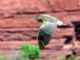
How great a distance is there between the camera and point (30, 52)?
6.83 metres

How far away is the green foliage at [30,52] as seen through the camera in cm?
679

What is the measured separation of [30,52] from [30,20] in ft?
1.94

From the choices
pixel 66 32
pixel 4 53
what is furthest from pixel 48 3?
pixel 4 53

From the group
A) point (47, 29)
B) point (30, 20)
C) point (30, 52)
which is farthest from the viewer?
point (30, 20)

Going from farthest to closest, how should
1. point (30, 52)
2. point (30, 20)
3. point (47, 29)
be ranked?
point (30, 20), point (30, 52), point (47, 29)

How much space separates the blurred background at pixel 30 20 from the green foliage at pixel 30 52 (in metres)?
0.23

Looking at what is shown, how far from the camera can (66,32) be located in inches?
278

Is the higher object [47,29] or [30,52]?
[47,29]

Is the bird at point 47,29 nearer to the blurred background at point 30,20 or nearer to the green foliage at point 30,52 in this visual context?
the green foliage at point 30,52

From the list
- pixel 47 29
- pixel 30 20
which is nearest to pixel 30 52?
pixel 30 20

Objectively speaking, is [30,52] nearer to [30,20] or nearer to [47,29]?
[30,20]

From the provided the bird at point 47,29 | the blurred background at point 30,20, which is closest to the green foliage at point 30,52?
the blurred background at point 30,20

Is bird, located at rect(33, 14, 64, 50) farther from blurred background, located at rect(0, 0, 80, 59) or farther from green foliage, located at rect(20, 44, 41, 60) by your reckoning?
blurred background, located at rect(0, 0, 80, 59)

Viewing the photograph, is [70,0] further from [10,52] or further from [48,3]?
[10,52]
